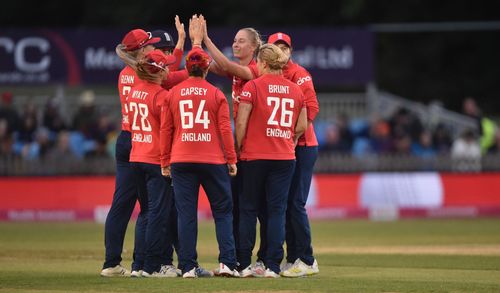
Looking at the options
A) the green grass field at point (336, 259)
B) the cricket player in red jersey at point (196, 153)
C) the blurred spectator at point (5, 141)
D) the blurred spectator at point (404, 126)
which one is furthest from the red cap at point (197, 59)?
the blurred spectator at point (404, 126)

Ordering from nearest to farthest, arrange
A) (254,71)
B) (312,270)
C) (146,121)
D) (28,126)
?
(146,121), (254,71), (312,270), (28,126)

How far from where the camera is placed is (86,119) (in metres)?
28.5

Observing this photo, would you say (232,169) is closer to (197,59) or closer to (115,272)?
(197,59)

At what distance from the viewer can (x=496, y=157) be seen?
26844 mm

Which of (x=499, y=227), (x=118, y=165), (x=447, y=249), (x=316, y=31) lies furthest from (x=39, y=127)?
(x=118, y=165)

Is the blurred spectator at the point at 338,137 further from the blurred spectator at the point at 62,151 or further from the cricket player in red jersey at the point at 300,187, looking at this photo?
the cricket player in red jersey at the point at 300,187

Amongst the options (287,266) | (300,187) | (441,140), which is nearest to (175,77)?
(300,187)

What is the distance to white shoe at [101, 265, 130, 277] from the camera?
45.4ft

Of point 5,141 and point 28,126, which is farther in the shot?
point 28,126

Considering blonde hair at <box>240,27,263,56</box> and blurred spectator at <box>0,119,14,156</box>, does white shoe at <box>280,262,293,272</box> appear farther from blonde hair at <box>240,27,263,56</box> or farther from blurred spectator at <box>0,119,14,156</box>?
blurred spectator at <box>0,119,14,156</box>

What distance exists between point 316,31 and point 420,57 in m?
12.7

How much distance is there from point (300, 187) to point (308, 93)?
107 centimetres

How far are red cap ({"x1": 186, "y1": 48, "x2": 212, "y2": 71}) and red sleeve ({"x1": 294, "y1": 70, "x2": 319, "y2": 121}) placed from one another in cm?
143

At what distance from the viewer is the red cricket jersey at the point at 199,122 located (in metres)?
13.0
